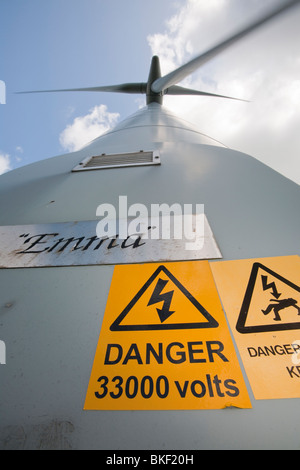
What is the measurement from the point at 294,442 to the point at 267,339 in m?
0.20

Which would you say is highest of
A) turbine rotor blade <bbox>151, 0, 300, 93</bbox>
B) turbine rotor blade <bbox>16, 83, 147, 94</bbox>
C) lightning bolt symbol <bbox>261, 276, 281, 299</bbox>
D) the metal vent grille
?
turbine rotor blade <bbox>16, 83, 147, 94</bbox>

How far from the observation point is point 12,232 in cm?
100

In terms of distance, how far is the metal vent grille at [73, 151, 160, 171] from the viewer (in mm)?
1418

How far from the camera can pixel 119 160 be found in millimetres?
1542

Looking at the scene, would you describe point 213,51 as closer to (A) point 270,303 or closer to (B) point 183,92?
(A) point 270,303

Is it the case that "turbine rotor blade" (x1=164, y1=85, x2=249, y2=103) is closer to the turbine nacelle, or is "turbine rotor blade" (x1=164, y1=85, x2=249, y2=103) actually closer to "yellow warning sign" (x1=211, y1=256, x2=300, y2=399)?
the turbine nacelle

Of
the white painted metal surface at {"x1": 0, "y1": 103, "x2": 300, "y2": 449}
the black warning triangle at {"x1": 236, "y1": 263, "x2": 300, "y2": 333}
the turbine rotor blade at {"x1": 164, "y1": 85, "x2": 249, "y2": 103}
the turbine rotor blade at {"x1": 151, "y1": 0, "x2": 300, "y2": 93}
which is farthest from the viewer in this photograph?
the turbine rotor blade at {"x1": 164, "y1": 85, "x2": 249, "y2": 103}

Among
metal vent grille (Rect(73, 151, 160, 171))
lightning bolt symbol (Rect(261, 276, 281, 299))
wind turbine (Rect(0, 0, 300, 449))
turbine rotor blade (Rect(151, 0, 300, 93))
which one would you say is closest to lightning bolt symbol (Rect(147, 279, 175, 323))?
wind turbine (Rect(0, 0, 300, 449))

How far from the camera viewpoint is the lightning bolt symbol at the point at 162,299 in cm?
62

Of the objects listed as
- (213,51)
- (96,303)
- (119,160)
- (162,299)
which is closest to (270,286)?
(162,299)

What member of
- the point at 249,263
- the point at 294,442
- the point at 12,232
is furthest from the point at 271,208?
the point at 12,232

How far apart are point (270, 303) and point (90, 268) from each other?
642 mm

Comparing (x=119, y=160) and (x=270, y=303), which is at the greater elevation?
(x=119, y=160)
